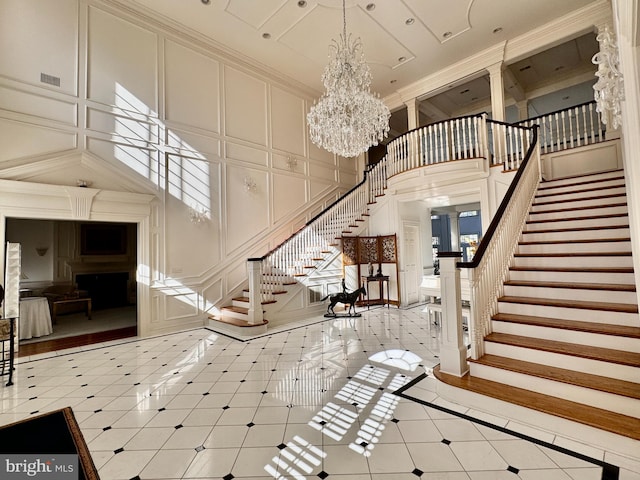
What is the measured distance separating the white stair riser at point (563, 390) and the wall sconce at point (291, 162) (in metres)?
6.68

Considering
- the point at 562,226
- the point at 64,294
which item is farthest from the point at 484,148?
the point at 64,294

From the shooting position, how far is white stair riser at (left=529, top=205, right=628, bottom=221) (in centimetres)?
414

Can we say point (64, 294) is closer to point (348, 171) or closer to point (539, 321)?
point (348, 171)

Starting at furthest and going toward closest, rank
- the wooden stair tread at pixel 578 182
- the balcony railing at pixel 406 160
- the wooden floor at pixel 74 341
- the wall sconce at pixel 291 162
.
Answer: the wall sconce at pixel 291 162, the balcony railing at pixel 406 160, the wooden stair tread at pixel 578 182, the wooden floor at pixel 74 341

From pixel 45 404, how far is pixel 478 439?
4141mm

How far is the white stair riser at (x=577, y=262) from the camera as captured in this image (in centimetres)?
343

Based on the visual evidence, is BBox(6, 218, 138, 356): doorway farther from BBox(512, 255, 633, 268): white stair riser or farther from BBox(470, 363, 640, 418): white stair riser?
BBox(512, 255, 633, 268): white stair riser

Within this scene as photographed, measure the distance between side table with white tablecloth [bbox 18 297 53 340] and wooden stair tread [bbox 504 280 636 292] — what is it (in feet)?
26.1

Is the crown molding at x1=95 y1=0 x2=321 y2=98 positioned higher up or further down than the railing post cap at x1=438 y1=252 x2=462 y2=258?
higher up

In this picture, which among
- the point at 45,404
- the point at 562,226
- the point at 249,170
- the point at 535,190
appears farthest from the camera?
the point at 249,170

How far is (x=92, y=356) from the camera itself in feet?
14.5

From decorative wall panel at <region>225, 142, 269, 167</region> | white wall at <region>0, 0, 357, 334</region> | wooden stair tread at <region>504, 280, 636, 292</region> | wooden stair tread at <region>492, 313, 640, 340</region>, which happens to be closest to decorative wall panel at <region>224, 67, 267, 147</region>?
white wall at <region>0, 0, 357, 334</region>

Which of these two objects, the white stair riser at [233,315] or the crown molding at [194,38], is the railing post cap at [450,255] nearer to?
the white stair riser at [233,315]

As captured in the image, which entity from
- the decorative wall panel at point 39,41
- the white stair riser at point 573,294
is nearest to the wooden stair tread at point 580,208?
the white stair riser at point 573,294
